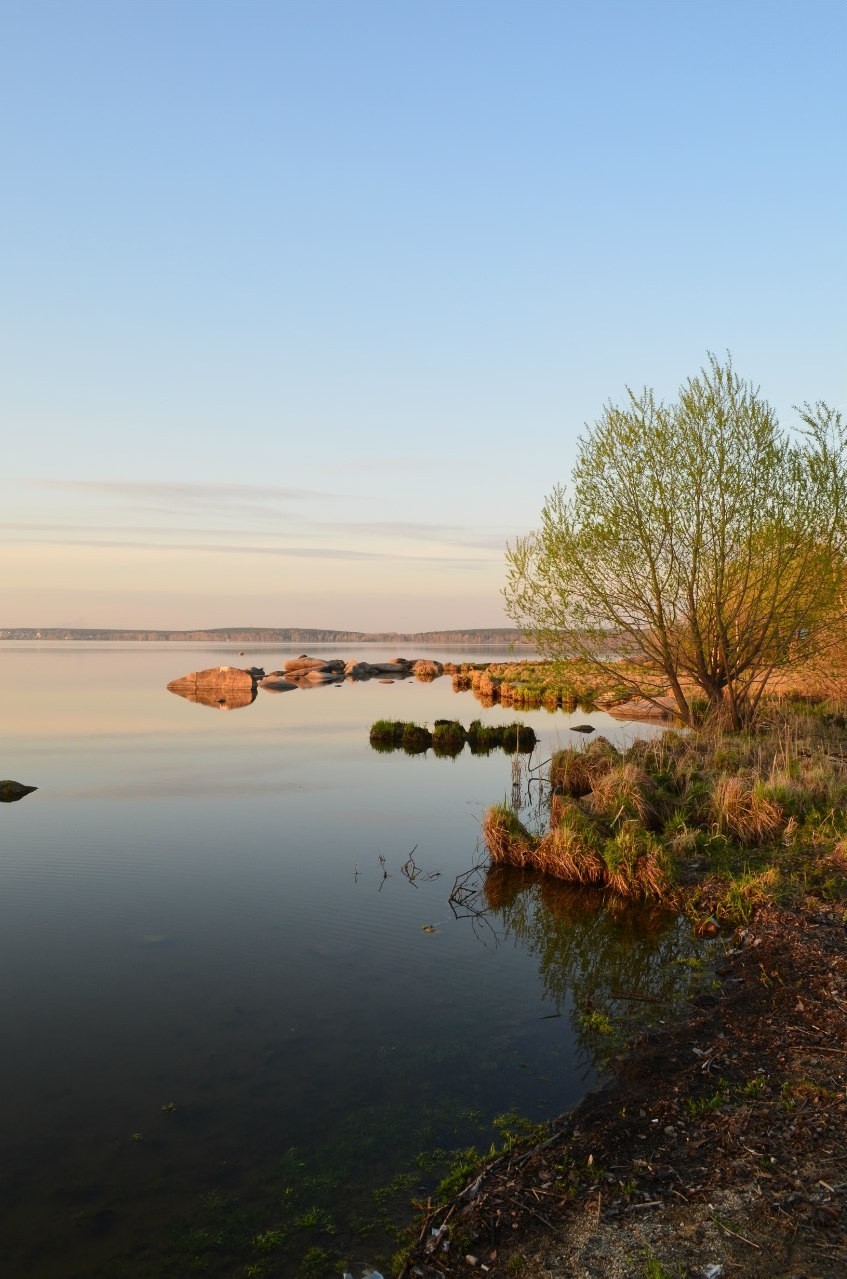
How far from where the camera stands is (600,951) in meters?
10.9

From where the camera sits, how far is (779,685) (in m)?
34.9

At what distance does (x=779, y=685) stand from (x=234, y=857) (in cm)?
2747

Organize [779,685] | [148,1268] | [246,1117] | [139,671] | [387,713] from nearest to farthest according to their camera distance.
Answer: [148,1268] < [246,1117] < [779,685] < [387,713] < [139,671]

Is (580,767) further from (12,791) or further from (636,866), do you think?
(12,791)

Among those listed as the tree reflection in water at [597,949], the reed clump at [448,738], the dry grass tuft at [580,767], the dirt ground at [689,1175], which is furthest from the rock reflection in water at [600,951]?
the reed clump at [448,738]

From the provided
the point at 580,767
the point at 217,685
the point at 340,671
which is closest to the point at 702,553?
the point at 580,767

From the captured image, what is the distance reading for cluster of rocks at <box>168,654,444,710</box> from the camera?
5591 cm

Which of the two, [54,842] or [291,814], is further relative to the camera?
[291,814]

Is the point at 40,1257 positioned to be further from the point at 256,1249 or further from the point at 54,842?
the point at 54,842

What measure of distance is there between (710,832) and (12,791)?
56.0 feet

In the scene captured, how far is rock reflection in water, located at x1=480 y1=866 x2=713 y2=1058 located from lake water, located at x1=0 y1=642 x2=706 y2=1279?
0.05 m

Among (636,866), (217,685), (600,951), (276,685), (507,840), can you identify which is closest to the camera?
(600,951)

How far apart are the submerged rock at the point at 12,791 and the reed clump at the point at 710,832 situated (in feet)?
42.8

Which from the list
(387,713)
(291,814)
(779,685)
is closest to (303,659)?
(387,713)
